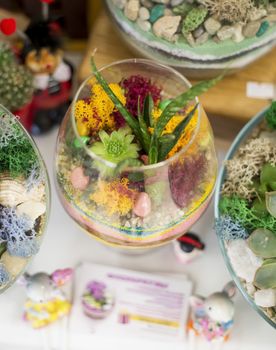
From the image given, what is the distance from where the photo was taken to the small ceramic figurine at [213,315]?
0.68 meters

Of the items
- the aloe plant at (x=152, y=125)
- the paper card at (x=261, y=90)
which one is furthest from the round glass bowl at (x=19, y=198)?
the paper card at (x=261, y=90)

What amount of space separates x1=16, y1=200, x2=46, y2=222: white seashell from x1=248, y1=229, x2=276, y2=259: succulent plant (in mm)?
228

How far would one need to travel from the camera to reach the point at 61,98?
84cm

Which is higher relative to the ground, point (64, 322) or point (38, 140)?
point (38, 140)

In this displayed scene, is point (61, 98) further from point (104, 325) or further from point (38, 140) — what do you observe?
point (104, 325)

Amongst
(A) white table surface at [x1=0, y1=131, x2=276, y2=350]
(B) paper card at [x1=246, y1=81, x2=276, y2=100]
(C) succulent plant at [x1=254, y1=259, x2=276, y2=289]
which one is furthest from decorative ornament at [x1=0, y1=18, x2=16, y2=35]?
(C) succulent plant at [x1=254, y1=259, x2=276, y2=289]

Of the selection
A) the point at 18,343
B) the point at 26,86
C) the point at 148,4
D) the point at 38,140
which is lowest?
the point at 18,343

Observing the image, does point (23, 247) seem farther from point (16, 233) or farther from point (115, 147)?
point (115, 147)

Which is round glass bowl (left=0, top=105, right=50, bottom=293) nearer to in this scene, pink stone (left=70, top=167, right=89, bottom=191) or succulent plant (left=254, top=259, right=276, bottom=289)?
pink stone (left=70, top=167, right=89, bottom=191)

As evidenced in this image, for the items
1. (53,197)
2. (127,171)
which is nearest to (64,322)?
(53,197)

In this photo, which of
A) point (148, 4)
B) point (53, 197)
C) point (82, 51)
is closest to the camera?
point (148, 4)

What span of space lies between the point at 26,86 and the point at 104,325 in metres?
0.33

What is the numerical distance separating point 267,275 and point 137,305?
0.68ft

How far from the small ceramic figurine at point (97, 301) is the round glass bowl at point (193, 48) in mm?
306
